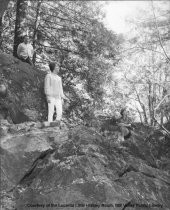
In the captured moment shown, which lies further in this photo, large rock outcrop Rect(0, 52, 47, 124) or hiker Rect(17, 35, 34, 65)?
hiker Rect(17, 35, 34, 65)

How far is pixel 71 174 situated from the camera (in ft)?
22.3

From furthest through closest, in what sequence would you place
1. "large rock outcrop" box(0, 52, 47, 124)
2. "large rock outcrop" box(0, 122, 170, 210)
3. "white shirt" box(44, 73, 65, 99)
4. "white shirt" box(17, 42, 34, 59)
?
"white shirt" box(17, 42, 34, 59) < "large rock outcrop" box(0, 52, 47, 124) < "white shirt" box(44, 73, 65, 99) < "large rock outcrop" box(0, 122, 170, 210)

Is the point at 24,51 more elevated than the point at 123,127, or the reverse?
the point at 24,51

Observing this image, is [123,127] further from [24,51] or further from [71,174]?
[71,174]

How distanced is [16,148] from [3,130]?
23.2 inches

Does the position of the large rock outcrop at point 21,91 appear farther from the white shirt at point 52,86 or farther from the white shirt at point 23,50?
the white shirt at point 52,86

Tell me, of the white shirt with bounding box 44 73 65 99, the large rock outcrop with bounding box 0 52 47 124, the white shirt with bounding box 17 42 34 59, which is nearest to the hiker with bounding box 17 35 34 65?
the white shirt with bounding box 17 42 34 59

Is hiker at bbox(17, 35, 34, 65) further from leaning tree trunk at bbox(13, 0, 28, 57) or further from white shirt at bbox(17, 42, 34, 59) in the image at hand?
leaning tree trunk at bbox(13, 0, 28, 57)

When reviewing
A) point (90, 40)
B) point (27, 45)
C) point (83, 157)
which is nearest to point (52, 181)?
point (83, 157)

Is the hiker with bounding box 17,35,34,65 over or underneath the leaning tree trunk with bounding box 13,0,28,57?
underneath

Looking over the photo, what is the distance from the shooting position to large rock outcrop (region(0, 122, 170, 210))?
642 cm

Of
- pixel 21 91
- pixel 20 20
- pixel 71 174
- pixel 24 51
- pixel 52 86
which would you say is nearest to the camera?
pixel 71 174

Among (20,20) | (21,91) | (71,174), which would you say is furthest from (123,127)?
(71,174)

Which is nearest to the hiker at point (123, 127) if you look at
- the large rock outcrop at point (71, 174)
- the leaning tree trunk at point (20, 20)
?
the leaning tree trunk at point (20, 20)
